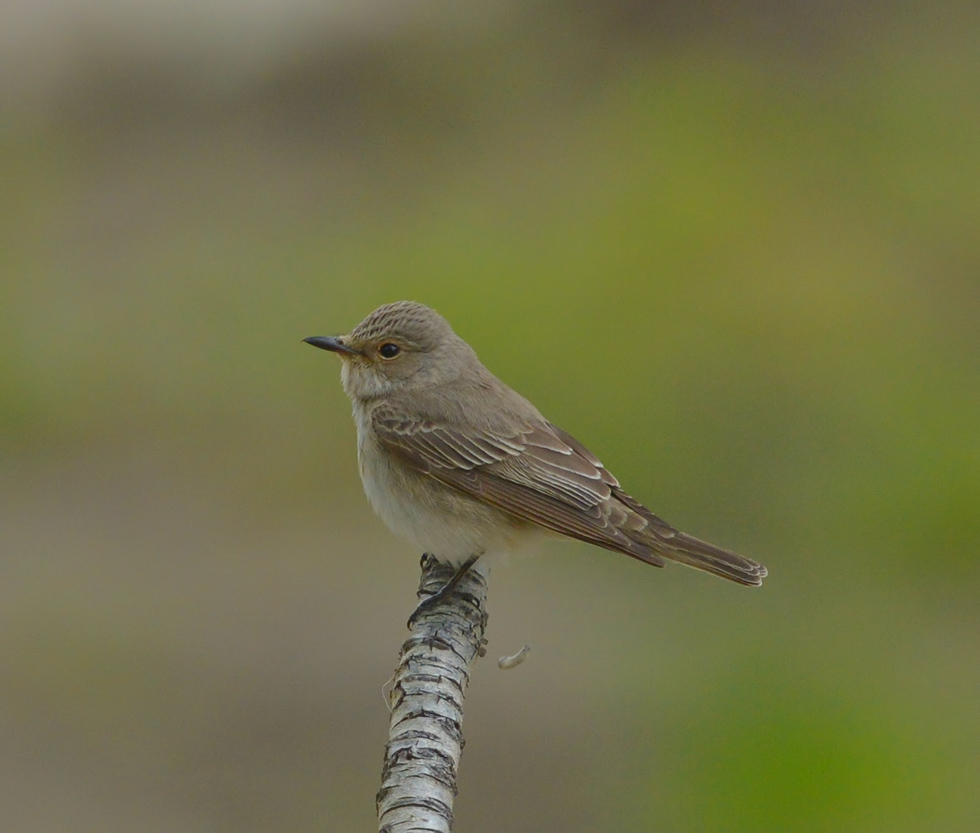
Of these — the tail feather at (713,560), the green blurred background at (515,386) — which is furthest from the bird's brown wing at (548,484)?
the green blurred background at (515,386)

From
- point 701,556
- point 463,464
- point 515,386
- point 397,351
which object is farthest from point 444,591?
point 515,386

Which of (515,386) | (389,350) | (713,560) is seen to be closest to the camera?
(713,560)

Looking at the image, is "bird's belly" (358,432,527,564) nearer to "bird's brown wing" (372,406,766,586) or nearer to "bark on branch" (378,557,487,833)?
"bird's brown wing" (372,406,766,586)

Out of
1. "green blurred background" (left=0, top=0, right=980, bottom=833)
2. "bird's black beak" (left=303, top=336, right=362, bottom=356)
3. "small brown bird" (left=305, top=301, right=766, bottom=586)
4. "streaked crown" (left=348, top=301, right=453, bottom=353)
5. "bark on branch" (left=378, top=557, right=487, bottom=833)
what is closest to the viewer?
"bark on branch" (left=378, top=557, right=487, bottom=833)

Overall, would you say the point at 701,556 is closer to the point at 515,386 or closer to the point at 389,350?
the point at 389,350

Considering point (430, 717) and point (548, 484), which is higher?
point (548, 484)

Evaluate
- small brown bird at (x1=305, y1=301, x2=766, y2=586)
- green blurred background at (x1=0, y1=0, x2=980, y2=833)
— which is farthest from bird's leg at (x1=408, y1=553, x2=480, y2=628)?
green blurred background at (x1=0, y1=0, x2=980, y2=833)

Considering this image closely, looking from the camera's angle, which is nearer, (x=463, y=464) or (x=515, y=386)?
(x=463, y=464)
